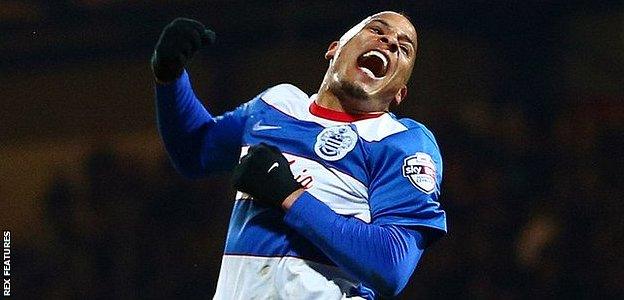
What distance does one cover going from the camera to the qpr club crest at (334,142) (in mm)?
1699

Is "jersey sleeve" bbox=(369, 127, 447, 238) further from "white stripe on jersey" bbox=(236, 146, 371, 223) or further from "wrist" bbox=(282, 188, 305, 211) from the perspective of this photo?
"wrist" bbox=(282, 188, 305, 211)

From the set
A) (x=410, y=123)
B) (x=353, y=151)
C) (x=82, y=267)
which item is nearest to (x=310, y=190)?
(x=353, y=151)

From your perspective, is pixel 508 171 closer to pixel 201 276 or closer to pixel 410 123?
pixel 201 276

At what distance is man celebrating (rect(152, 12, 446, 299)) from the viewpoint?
5.27 ft

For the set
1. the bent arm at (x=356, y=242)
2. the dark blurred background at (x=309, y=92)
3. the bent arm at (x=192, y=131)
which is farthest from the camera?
the dark blurred background at (x=309, y=92)

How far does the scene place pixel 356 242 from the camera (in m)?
1.59

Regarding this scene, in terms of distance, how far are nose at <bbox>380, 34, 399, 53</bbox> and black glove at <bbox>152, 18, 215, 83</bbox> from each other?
265 mm

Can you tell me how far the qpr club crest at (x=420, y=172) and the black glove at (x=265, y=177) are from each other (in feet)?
0.53

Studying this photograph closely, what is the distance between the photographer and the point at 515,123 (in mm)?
3490

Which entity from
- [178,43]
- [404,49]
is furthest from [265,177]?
[404,49]


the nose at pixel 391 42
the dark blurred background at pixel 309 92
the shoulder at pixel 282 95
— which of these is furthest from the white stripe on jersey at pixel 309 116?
the dark blurred background at pixel 309 92

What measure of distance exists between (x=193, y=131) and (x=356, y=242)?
0.37m

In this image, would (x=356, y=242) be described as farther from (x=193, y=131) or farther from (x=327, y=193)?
(x=193, y=131)

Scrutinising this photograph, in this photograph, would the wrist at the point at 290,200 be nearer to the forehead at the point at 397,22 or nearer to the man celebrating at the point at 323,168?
the man celebrating at the point at 323,168
